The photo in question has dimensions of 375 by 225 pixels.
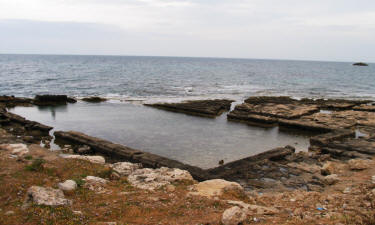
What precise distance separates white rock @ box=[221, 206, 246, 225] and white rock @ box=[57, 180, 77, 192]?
14.4 feet

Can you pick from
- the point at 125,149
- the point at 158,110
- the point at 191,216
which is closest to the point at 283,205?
the point at 191,216

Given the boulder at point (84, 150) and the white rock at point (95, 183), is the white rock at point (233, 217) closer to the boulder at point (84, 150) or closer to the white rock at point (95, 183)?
the white rock at point (95, 183)

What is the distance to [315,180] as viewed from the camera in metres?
10.6

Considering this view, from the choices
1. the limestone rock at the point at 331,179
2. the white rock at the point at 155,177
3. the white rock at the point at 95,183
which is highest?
the white rock at the point at 95,183

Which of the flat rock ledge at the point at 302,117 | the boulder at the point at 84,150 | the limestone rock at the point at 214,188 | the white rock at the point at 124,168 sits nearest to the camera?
the limestone rock at the point at 214,188

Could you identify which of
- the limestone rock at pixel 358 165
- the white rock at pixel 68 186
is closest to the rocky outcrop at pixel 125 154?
the white rock at pixel 68 186

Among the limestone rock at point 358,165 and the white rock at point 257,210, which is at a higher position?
the white rock at point 257,210

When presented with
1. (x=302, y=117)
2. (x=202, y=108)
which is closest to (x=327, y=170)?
(x=302, y=117)

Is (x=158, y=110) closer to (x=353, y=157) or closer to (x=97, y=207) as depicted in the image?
(x=353, y=157)

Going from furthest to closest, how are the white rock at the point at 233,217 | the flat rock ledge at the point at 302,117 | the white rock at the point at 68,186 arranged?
the flat rock ledge at the point at 302,117 → the white rock at the point at 68,186 → the white rock at the point at 233,217

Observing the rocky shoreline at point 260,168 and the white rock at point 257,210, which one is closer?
the white rock at point 257,210

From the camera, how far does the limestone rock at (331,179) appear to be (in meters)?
10.2

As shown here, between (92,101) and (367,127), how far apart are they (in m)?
27.2

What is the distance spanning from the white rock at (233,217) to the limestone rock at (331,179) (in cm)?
555
